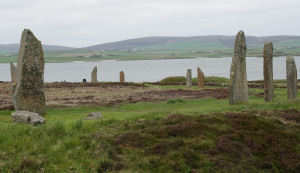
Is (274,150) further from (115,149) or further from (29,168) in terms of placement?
(29,168)

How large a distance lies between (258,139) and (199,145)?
2.24 m

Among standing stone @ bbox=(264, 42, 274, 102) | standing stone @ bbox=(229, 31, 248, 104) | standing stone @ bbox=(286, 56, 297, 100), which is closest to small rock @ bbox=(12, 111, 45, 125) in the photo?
standing stone @ bbox=(229, 31, 248, 104)

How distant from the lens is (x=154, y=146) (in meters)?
12.4

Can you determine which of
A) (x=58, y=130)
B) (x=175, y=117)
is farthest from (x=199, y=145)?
(x=58, y=130)

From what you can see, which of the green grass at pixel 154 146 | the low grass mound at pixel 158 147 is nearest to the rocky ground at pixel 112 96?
the green grass at pixel 154 146

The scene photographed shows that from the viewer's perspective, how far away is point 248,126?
14422 millimetres

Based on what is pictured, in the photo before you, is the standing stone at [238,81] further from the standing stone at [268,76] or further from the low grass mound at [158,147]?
the low grass mound at [158,147]

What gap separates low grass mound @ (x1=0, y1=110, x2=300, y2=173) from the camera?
11.2 meters

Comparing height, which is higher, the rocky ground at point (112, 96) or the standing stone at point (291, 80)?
the standing stone at point (291, 80)

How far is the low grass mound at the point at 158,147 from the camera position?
1119 centimetres

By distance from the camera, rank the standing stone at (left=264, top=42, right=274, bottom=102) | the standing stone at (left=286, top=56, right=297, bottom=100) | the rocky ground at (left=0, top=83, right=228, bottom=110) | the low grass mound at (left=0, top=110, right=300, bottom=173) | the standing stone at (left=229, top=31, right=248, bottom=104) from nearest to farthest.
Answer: the low grass mound at (left=0, top=110, right=300, bottom=173) → the standing stone at (left=229, top=31, right=248, bottom=104) → the standing stone at (left=264, top=42, right=274, bottom=102) → the standing stone at (left=286, top=56, right=297, bottom=100) → the rocky ground at (left=0, top=83, right=228, bottom=110)

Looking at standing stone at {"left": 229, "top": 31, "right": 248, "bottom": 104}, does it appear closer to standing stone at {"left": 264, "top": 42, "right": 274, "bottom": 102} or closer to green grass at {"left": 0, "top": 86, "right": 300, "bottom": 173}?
standing stone at {"left": 264, "top": 42, "right": 274, "bottom": 102}

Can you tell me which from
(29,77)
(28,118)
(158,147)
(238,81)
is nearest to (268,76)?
(238,81)

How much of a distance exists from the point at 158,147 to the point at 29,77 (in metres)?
11.2
